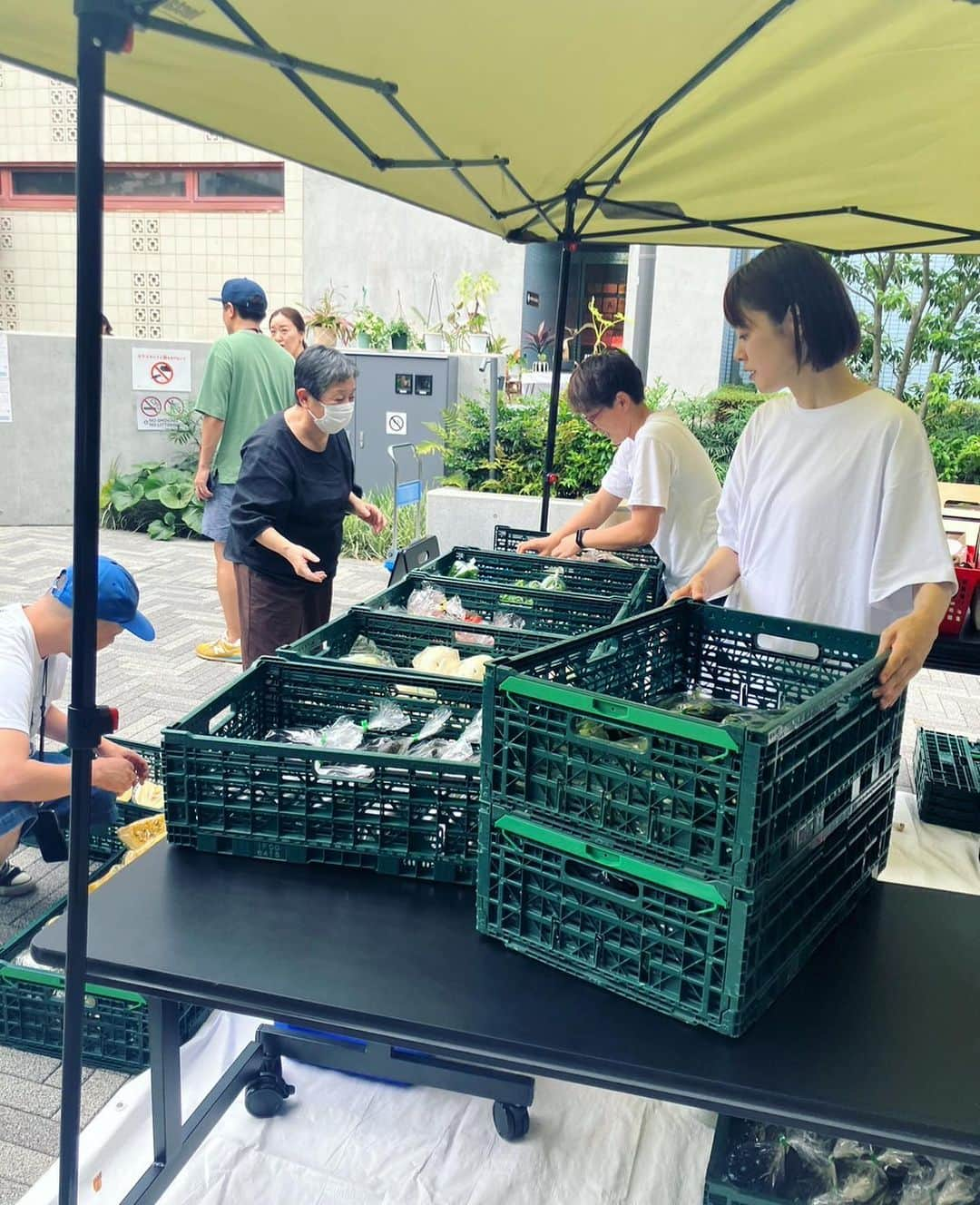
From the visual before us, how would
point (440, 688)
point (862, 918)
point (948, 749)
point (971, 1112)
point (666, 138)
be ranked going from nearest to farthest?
point (971, 1112) → point (862, 918) → point (440, 688) → point (666, 138) → point (948, 749)

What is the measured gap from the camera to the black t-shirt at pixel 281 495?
135 inches

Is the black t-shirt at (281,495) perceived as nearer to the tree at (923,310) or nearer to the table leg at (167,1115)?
the table leg at (167,1115)

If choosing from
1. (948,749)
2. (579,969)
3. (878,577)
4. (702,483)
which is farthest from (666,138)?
(579,969)

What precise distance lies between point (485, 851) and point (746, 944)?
1.23 ft

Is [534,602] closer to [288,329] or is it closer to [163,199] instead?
[288,329]

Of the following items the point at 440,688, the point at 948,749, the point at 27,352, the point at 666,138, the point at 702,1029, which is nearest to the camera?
the point at 702,1029

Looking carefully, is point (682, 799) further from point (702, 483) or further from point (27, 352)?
point (27, 352)

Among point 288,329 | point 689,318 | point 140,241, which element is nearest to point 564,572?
point 288,329

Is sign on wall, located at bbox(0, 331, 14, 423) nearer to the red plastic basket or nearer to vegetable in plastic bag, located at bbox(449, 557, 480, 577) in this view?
vegetable in plastic bag, located at bbox(449, 557, 480, 577)

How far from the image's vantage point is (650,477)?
10.4 feet

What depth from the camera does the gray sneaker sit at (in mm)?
3080

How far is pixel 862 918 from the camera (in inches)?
58.1

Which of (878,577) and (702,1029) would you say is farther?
(878,577)

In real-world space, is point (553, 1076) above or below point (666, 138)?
below
